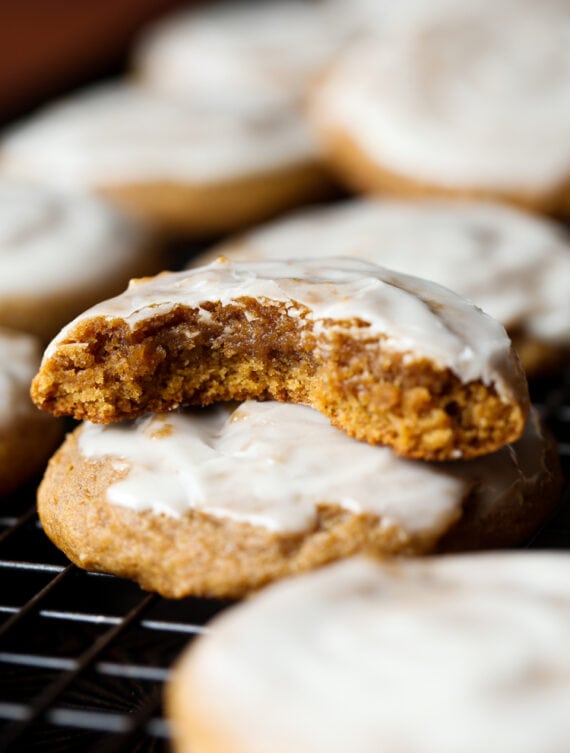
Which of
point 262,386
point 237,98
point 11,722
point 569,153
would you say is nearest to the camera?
point 11,722

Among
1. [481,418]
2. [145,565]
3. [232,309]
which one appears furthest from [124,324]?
[481,418]

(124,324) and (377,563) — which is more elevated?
(124,324)

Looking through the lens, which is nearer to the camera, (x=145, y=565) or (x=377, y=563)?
(x=377, y=563)

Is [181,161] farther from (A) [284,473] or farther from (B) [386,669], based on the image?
(B) [386,669]

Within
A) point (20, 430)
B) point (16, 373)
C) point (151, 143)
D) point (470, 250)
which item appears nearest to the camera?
point (20, 430)

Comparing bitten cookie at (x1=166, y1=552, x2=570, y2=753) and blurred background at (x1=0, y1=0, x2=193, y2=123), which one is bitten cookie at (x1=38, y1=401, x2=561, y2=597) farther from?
blurred background at (x1=0, y1=0, x2=193, y2=123)

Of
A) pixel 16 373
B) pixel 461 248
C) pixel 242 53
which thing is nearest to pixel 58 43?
pixel 242 53

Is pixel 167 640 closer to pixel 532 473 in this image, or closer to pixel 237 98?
pixel 532 473
